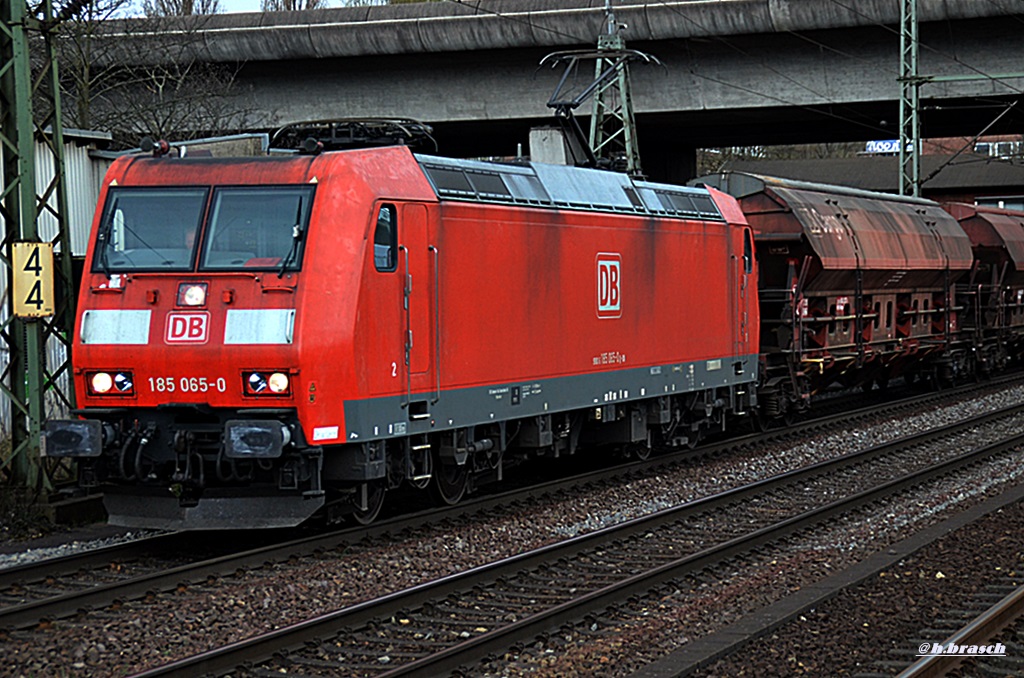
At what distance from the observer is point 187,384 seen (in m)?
11.0

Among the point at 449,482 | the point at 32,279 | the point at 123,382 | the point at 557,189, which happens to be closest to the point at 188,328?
the point at 123,382

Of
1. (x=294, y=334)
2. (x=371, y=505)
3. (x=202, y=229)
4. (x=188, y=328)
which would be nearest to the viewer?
(x=294, y=334)

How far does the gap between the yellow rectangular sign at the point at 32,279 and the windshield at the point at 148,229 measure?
47.3 inches

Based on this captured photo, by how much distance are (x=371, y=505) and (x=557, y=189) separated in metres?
4.04

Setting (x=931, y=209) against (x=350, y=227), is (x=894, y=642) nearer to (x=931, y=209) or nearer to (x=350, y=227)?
(x=350, y=227)

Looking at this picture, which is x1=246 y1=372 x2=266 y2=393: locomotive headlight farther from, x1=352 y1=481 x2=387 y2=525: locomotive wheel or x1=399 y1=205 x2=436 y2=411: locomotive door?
x1=352 y1=481 x2=387 y2=525: locomotive wheel

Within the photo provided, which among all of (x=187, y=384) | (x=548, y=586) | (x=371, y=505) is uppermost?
(x=187, y=384)

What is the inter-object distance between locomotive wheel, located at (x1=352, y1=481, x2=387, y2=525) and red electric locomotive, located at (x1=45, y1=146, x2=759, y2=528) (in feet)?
0.06

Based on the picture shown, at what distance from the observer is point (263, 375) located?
1085cm

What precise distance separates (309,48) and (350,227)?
2070 cm

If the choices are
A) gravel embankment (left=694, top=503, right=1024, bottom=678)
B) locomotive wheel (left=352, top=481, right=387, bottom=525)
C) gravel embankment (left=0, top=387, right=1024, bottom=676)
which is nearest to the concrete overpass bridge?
gravel embankment (left=0, top=387, right=1024, bottom=676)

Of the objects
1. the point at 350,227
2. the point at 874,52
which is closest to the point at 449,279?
the point at 350,227

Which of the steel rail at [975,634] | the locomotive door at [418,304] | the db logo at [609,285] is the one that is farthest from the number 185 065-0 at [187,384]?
the steel rail at [975,634]

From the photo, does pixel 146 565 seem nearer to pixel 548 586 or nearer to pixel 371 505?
pixel 371 505
